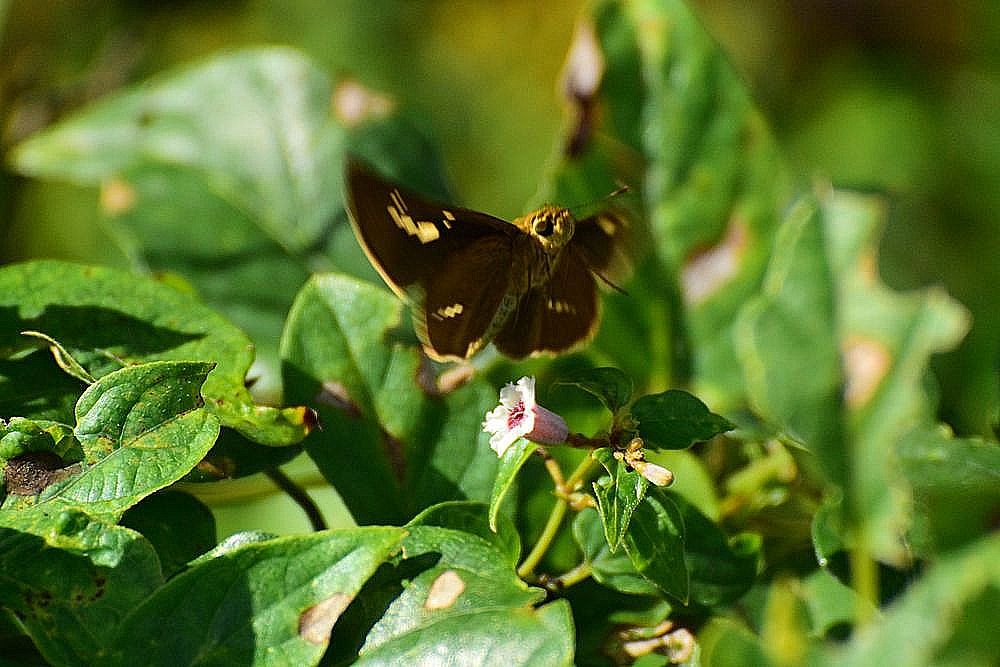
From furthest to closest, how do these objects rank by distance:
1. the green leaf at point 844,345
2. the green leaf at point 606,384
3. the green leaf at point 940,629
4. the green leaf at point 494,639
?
the green leaf at point 844,345 → the green leaf at point 606,384 → the green leaf at point 494,639 → the green leaf at point 940,629

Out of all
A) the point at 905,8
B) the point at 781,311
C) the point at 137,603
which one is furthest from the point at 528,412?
the point at 905,8

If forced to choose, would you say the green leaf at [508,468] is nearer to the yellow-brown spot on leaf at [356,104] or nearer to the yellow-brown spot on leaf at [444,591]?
the yellow-brown spot on leaf at [444,591]

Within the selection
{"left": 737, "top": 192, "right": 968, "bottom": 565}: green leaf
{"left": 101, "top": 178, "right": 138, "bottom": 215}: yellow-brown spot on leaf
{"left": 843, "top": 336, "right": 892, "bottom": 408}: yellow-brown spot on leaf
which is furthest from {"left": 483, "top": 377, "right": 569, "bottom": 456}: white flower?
{"left": 101, "top": 178, "right": 138, "bottom": 215}: yellow-brown spot on leaf

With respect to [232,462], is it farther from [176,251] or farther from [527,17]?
[527,17]

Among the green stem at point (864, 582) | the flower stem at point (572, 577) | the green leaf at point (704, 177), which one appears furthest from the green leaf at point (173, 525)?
the green leaf at point (704, 177)

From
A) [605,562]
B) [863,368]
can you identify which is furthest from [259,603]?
[863,368]
